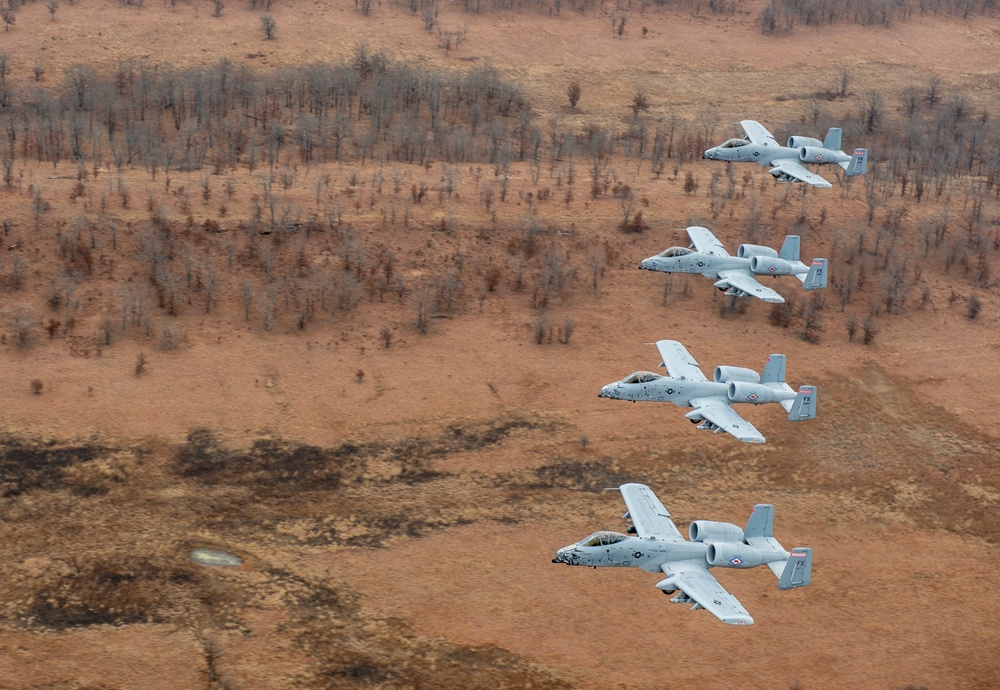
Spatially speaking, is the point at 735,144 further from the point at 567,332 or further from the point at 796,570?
the point at 796,570

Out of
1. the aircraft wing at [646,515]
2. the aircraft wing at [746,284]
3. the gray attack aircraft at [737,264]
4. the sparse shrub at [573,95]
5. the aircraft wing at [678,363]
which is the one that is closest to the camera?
the aircraft wing at [646,515]

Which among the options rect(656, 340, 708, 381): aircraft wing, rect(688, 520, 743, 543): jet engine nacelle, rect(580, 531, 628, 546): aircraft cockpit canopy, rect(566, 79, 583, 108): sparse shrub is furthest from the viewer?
rect(566, 79, 583, 108): sparse shrub

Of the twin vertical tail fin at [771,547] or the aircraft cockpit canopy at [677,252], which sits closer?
the twin vertical tail fin at [771,547]

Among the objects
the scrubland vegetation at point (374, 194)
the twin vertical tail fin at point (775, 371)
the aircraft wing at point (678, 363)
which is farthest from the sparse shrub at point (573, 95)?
the twin vertical tail fin at point (775, 371)

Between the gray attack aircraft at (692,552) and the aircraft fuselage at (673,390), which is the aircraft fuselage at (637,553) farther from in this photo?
the aircraft fuselage at (673,390)

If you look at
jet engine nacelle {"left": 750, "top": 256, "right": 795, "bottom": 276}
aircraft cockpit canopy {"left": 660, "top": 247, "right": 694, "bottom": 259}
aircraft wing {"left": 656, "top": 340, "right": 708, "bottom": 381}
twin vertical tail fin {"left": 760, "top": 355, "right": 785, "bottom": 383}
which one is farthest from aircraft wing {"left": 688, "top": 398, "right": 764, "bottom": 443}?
aircraft cockpit canopy {"left": 660, "top": 247, "right": 694, "bottom": 259}

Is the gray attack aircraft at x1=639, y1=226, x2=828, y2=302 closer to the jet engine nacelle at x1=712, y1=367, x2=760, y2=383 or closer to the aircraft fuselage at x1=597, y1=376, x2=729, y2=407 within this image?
the jet engine nacelle at x1=712, y1=367, x2=760, y2=383
